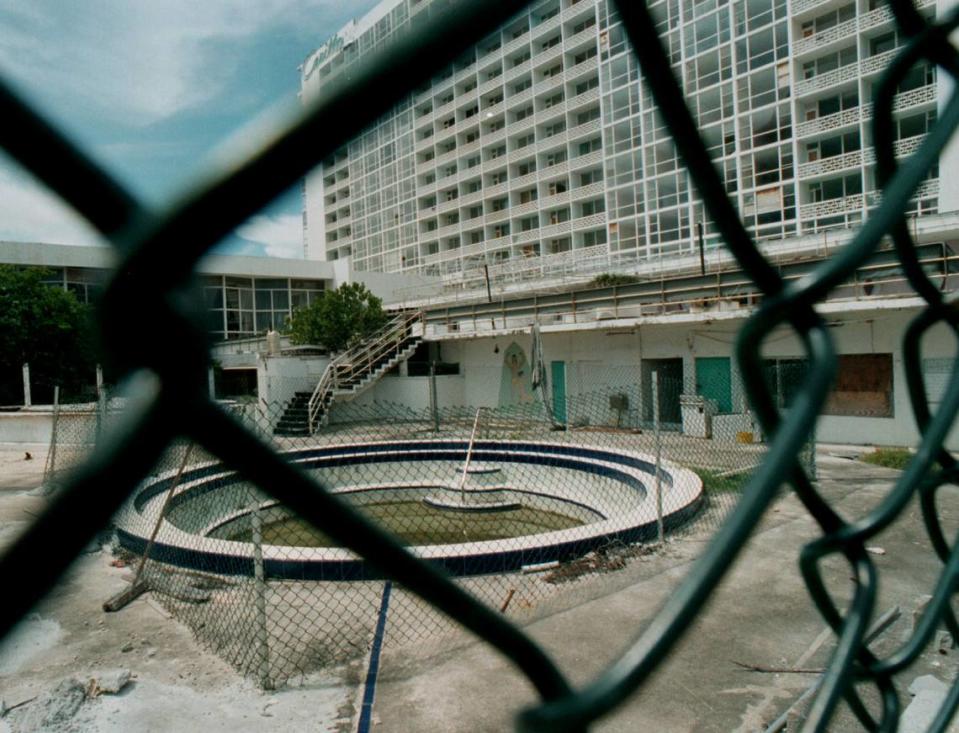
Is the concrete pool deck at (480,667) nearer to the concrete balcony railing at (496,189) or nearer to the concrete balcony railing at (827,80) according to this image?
the concrete balcony railing at (827,80)

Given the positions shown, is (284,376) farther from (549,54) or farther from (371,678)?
(549,54)

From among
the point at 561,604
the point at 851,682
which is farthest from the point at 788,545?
the point at 851,682

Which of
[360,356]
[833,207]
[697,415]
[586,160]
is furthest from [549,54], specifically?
[697,415]

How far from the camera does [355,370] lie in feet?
66.4

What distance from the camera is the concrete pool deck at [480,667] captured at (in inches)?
126

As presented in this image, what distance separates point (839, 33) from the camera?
25422 mm

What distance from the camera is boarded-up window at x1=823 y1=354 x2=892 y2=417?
41.9 feet

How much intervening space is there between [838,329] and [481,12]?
49.3 ft

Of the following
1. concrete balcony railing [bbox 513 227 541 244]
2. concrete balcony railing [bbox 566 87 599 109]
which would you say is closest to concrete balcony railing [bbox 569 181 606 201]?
concrete balcony railing [bbox 513 227 541 244]

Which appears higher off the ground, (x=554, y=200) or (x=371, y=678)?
(x=554, y=200)

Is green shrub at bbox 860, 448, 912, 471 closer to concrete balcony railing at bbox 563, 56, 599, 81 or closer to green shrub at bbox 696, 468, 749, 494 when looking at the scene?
green shrub at bbox 696, 468, 749, 494

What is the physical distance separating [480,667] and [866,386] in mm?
12174

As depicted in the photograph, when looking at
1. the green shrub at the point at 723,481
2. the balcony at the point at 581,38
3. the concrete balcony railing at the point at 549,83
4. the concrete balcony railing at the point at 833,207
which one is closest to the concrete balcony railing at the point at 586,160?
the concrete balcony railing at the point at 549,83

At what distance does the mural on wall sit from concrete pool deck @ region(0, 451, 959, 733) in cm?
1512
